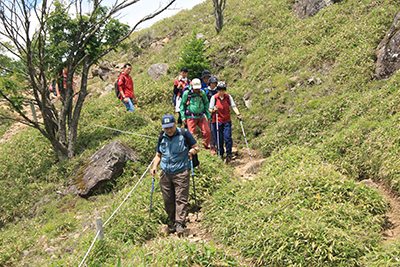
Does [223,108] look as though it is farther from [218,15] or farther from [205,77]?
[218,15]

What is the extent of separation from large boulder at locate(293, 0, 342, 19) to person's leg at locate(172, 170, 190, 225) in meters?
15.0

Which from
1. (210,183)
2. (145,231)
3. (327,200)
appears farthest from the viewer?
(210,183)

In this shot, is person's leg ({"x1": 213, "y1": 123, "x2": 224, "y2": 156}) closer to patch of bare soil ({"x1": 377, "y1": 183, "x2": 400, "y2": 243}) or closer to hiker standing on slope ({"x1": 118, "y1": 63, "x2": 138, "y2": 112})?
hiker standing on slope ({"x1": 118, "y1": 63, "x2": 138, "y2": 112})

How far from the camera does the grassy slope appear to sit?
444cm

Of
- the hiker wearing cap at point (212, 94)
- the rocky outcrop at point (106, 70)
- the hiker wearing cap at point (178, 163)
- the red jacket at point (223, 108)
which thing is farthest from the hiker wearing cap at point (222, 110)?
the rocky outcrop at point (106, 70)

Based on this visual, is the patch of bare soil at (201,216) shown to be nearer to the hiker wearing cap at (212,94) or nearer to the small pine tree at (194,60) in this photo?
the hiker wearing cap at (212,94)

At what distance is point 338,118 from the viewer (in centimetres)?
880

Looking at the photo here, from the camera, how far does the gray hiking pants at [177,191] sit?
18.5ft

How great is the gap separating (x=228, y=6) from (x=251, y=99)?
16.4 metres

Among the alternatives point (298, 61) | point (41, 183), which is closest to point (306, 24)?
point (298, 61)

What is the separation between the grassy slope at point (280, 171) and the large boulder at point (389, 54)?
33cm

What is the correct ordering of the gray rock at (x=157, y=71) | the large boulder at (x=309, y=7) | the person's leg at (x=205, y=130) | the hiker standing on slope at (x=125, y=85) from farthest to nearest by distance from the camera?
the gray rock at (x=157, y=71)
the large boulder at (x=309, y=7)
the hiker standing on slope at (x=125, y=85)
the person's leg at (x=205, y=130)

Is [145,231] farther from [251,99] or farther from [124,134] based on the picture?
[251,99]

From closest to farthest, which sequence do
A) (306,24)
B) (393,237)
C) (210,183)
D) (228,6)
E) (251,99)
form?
1. (393,237)
2. (210,183)
3. (251,99)
4. (306,24)
5. (228,6)
